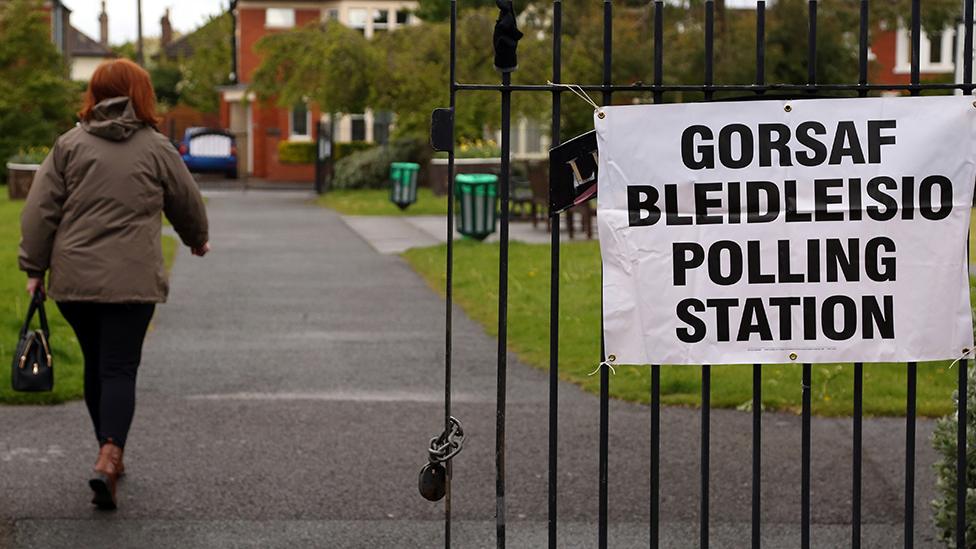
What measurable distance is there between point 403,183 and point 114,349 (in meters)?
21.8

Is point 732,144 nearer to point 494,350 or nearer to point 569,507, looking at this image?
point 569,507

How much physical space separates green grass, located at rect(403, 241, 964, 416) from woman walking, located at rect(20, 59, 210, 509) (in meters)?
3.10

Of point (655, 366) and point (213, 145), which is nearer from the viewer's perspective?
point (655, 366)

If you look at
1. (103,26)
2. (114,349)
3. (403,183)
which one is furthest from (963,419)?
(103,26)

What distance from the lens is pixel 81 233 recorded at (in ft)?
20.7

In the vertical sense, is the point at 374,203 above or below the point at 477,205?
below

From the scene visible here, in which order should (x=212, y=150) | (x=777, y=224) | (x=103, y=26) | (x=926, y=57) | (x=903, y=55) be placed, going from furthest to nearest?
(x=103, y=26)
(x=212, y=150)
(x=926, y=57)
(x=903, y=55)
(x=777, y=224)

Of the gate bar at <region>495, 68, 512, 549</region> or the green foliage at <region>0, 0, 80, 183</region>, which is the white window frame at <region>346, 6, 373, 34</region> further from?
the gate bar at <region>495, 68, 512, 549</region>

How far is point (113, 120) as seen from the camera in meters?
6.37

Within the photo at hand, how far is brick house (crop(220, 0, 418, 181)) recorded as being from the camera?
51.5 m

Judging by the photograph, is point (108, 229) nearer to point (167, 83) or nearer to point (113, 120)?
point (113, 120)

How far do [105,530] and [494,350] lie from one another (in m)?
5.06

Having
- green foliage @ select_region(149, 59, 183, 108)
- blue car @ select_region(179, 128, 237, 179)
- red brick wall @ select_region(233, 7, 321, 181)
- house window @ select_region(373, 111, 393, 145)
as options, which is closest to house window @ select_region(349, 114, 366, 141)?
house window @ select_region(373, 111, 393, 145)

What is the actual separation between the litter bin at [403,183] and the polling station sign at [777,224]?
76.2 ft
